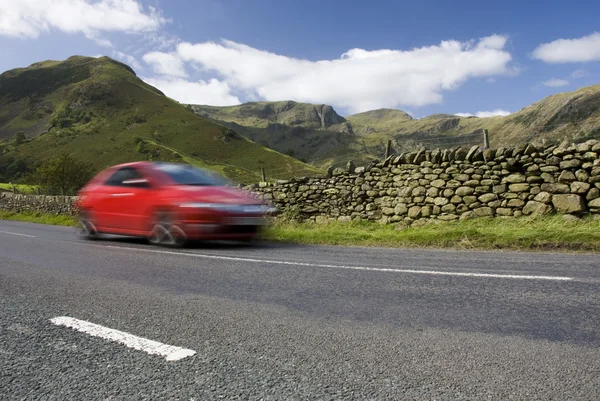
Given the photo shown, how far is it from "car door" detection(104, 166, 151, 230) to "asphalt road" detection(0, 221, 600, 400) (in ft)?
10.0

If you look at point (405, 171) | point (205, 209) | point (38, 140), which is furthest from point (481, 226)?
point (38, 140)

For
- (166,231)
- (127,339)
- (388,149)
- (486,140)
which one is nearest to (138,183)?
(166,231)

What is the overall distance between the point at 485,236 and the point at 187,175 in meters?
6.13

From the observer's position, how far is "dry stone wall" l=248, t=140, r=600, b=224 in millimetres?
9617

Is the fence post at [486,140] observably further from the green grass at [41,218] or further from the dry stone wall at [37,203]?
the dry stone wall at [37,203]

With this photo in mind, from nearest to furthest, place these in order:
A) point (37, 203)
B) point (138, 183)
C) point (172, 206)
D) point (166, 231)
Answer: point (172, 206) < point (166, 231) < point (138, 183) < point (37, 203)

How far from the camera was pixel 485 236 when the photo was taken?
26.5 feet

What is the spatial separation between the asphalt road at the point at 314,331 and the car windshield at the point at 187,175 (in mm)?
3261

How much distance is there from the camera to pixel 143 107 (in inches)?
5108

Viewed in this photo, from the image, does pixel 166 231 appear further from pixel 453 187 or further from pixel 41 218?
pixel 41 218

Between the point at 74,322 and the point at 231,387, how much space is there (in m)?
1.87

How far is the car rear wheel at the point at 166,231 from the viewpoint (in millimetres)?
8289

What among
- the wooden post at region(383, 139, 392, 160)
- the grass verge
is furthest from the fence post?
the wooden post at region(383, 139, 392, 160)

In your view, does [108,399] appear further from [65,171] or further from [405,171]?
[65,171]
